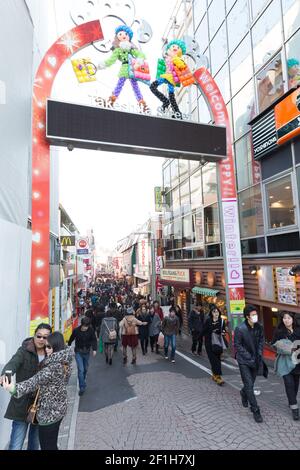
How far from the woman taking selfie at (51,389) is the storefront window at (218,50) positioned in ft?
44.4

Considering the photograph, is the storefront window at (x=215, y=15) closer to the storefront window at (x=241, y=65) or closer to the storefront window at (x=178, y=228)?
the storefront window at (x=241, y=65)

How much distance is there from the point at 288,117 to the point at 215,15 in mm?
8620

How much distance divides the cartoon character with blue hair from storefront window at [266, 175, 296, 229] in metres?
4.81

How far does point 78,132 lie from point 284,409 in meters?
8.18

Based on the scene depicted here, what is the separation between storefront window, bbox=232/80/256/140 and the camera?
10.5 m

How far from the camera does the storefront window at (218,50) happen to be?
12578 millimetres

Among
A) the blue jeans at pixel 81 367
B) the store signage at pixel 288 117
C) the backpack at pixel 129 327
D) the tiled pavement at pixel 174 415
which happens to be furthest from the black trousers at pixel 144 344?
the store signage at pixel 288 117

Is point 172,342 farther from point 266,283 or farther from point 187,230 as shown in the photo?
point 187,230

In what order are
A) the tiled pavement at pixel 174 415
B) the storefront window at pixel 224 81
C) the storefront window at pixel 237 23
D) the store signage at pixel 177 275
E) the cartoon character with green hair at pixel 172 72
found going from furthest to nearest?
the store signage at pixel 177 275, the storefront window at pixel 224 81, the storefront window at pixel 237 23, the cartoon character with green hair at pixel 172 72, the tiled pavement at pixel 174 415

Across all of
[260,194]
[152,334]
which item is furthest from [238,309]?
[260,194]

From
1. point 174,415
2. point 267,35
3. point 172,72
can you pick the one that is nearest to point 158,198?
point 172,72

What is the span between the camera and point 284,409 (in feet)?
16.1

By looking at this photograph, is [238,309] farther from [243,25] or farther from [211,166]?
[243,25]
